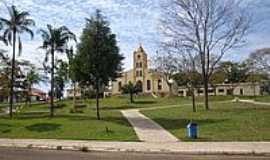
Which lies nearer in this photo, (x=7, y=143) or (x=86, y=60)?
(x=7, y=143)

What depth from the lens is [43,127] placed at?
28.7 m

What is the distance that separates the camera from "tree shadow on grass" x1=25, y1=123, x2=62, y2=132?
1084 inches

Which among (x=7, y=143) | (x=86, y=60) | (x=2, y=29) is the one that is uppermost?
(x=2, y=29)

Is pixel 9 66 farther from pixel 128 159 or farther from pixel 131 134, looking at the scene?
pixel 128 159

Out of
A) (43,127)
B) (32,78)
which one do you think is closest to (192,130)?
(43,127)

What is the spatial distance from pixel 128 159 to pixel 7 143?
30.0ft

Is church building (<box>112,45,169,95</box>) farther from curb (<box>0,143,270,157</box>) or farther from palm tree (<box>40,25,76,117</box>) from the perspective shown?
curb (<box>0,143,270,157</box>)

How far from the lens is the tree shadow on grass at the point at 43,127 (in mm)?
27525

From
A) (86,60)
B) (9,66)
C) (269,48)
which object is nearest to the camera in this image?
(86,60)

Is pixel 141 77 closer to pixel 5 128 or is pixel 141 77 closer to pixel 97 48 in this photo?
pixel 97 48

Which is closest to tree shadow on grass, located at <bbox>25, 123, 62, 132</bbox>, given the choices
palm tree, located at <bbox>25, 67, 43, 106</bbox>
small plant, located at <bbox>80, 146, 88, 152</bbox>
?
small plant, located at <bbox>80, 146, 88, 152</bbox>

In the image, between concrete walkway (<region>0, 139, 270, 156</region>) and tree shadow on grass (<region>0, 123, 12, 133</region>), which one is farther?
tree shadow on grass (<region>0, 123, 12, 133</region>)

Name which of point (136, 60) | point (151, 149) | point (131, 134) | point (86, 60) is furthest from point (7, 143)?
point (136, 60)

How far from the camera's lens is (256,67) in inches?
3199
